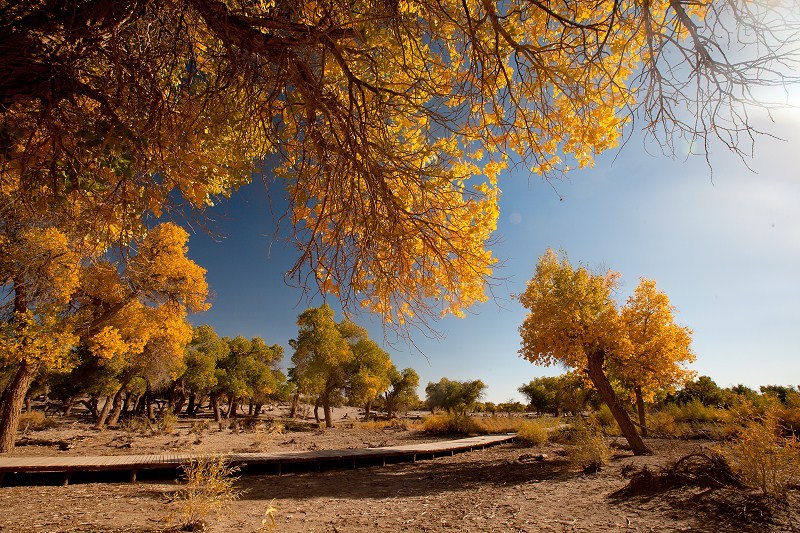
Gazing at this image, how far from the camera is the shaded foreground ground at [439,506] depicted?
461cm

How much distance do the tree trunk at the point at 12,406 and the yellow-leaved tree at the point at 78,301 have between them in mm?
20

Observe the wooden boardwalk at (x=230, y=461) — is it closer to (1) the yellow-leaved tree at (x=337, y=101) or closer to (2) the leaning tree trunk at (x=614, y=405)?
(1) the yellow-leaved tree at (x=337, y=101)

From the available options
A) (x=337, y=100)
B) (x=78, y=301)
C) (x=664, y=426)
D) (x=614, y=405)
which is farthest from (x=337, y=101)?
(x=664, y=426)

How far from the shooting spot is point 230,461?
25.2ft

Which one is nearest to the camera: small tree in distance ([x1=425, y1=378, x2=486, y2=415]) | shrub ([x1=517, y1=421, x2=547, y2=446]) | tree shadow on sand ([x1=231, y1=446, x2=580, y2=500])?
tree shadow on sand ([x1=231, y1=446, x2=580, y2=500])

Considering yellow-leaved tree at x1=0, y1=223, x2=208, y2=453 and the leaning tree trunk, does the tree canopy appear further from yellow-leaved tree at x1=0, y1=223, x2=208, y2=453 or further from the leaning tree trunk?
the leaning tree trunk

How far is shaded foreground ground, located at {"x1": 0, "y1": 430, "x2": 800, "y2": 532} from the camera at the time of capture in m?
4.61

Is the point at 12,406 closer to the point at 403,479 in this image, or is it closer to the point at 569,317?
the point at 403,479

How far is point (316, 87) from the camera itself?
222cm

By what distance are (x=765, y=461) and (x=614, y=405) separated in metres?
5.93

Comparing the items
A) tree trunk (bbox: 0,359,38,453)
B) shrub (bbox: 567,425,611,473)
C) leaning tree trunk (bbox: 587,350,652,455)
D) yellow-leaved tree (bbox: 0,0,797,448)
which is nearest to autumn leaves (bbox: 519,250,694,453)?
leaning tree trunk (bbox: 587,350,652,455)

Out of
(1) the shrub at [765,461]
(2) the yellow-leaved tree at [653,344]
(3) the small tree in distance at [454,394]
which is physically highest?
(2) the yellow-leaved tree at [653,344]

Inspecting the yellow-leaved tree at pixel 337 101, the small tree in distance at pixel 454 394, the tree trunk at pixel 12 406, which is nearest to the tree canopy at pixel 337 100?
the yellow-leaved tree at pixel 337 101

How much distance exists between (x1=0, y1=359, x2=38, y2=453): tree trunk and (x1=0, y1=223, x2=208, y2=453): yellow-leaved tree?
0.02m
